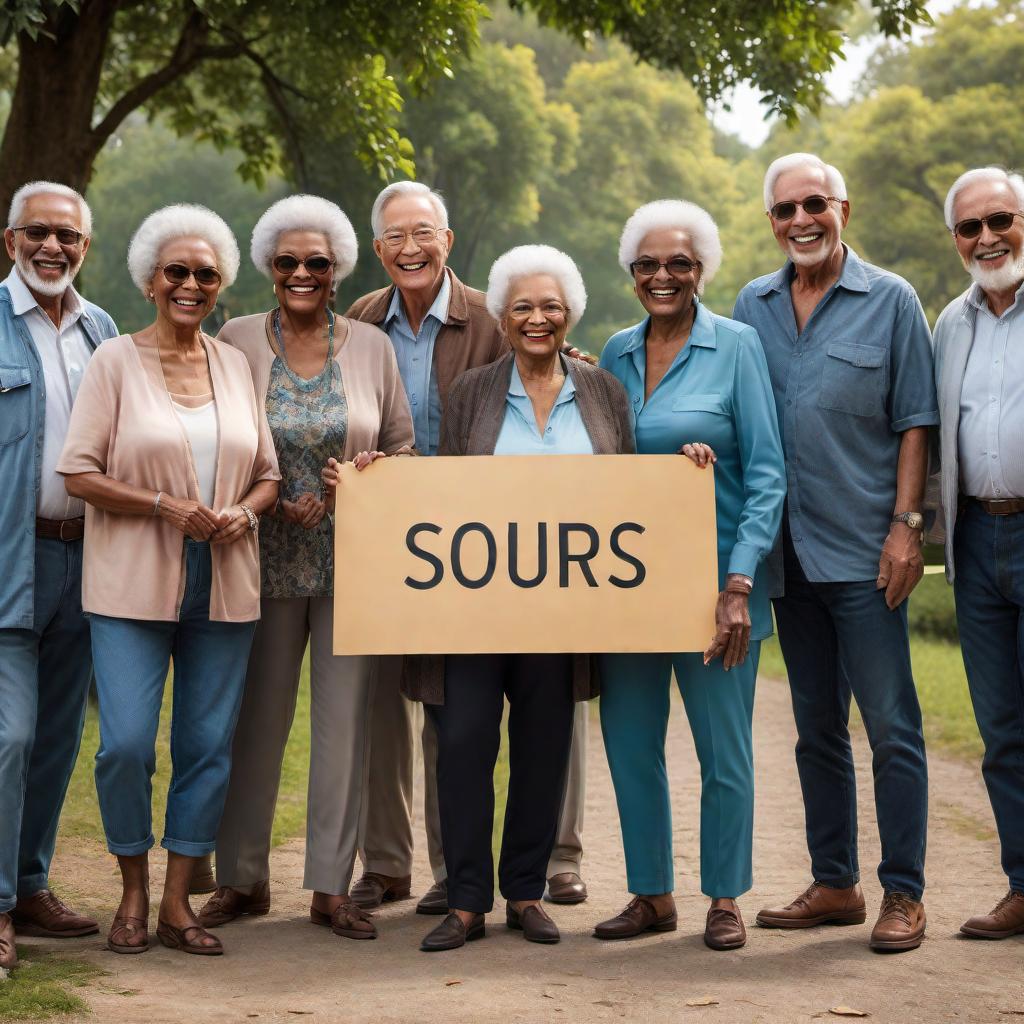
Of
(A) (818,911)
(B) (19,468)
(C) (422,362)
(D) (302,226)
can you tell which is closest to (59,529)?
(B) (19,468)

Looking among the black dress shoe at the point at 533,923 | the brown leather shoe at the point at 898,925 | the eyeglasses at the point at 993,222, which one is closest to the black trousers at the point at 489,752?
the black dress shoe at the point at 533,923

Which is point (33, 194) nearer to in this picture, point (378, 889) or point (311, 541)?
point (311, 541)

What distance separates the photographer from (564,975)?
5.00 metres

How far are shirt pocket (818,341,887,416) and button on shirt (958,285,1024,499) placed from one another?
354 mm

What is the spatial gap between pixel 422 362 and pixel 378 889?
2.22 meters

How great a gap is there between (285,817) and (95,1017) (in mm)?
4030

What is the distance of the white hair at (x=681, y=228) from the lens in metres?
5.40

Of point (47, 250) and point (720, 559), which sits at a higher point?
point (47, 250)

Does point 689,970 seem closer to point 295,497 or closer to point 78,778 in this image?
point 295,497

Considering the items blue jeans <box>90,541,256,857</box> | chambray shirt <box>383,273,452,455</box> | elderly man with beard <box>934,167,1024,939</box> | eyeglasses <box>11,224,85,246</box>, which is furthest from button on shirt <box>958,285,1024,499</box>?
eyeglasses <box>11,224,85,246</box>

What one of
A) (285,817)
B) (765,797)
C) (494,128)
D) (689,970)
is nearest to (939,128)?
(494,128)

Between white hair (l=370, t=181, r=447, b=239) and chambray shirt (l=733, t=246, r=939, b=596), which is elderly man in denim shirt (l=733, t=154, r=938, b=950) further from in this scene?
white hair (l=370, t=181, r=447, b=239)

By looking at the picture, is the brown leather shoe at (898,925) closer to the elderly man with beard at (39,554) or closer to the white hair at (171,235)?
the elderly man with beard at (39,554)

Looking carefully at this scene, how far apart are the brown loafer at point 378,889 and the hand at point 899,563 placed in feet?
7.93
